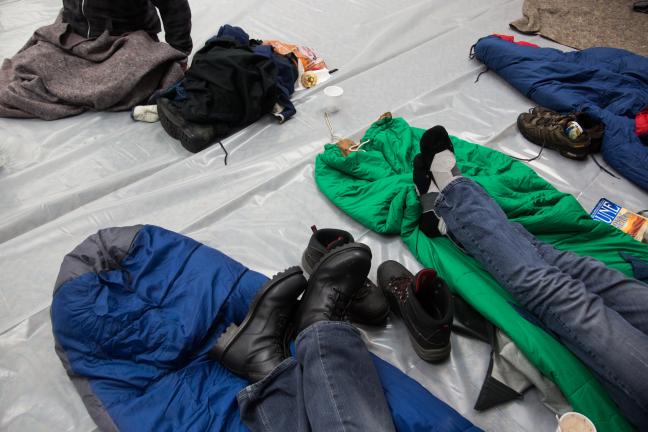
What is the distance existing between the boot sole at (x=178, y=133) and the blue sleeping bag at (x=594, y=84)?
1285mm

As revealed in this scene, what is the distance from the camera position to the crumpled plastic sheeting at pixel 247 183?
920 millimetres

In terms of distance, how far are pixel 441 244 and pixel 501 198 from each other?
0.67ft

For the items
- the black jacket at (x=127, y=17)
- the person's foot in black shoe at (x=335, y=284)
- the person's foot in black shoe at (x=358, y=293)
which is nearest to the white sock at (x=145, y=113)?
the black jacket at (x=127, y=17)

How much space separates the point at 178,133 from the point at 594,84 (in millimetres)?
1579

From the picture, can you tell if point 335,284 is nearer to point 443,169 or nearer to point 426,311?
point 426,311

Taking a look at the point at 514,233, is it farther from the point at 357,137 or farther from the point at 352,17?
the point at 352,17

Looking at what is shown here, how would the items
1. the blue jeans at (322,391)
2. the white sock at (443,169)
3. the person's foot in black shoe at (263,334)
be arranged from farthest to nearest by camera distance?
1. the white sock at (443,169)
2. the person's foot in black shoe at (263,334)
3. the blue jeans at (322,391)

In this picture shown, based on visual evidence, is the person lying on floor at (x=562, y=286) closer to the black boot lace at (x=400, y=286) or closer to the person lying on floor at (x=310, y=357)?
the black boot lace at (x=400, y=286)

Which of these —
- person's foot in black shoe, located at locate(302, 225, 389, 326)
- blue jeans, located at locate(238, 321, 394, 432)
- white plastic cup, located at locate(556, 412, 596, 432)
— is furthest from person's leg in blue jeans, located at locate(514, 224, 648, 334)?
blue jeans, located at locate(238, 321, 394, 432)

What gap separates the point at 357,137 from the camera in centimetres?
150

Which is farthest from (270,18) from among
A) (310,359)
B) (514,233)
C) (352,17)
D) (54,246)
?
(310,359)

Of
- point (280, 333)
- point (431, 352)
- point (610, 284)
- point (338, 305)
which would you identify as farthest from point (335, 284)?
point (610, 284)

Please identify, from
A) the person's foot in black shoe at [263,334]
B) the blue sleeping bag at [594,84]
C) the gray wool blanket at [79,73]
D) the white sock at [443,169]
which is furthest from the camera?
the gray wool blanket at [79,73]

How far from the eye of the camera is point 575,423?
0.74 meters
